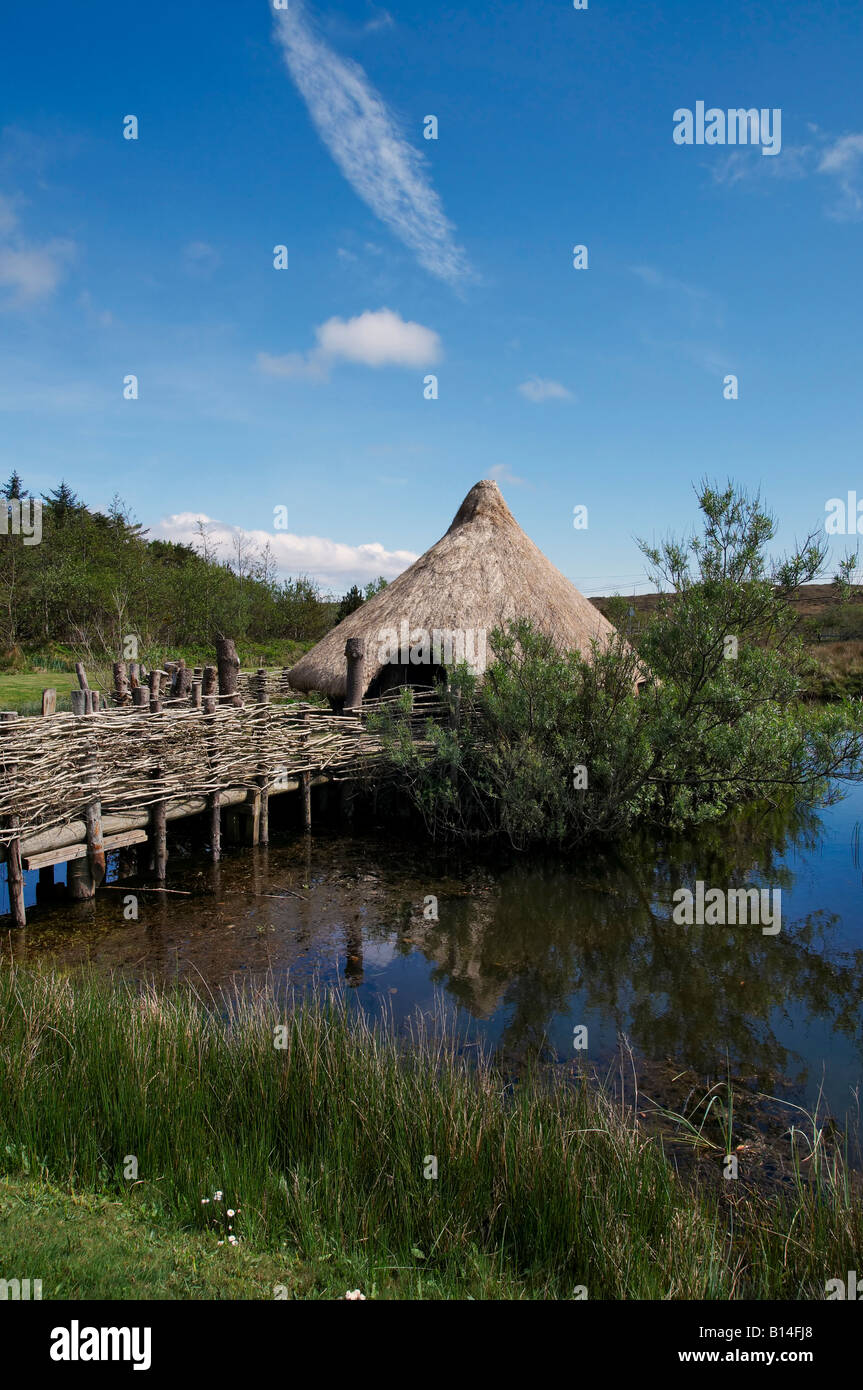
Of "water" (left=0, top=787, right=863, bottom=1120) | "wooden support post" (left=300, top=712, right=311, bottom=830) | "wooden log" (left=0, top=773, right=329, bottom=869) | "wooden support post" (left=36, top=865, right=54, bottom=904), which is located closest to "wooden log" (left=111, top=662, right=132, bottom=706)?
"wooden log" (left=0, top=773, right=329, bottom=869)

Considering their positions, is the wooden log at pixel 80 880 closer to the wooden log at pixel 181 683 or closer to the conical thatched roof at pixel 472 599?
the wooden log at pixel 181 683

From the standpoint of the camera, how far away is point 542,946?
7254 millimetres

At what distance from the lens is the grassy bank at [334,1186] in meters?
2.83

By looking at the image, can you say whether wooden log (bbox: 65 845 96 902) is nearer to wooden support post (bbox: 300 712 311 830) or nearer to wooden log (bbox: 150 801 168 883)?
wooden log (bbox: 150 801 168 883)

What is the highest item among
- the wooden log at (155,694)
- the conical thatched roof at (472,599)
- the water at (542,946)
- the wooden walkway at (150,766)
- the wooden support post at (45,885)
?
the conical thatched roof at (472,599)

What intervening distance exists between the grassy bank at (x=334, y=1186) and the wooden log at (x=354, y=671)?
7863 millimetres

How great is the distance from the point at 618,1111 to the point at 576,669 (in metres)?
6.30

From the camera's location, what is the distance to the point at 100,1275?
8.63 ft

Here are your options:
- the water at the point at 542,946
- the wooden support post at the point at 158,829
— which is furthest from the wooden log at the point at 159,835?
the water at the point at 542,946

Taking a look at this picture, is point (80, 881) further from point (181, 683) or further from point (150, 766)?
point (181, 683)

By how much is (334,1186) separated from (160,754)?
6.15 metres

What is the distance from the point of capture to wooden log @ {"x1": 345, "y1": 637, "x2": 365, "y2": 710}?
1188cm

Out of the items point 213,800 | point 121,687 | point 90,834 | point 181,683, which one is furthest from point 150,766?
point 181,683

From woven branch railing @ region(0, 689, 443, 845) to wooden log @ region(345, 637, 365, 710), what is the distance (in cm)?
19
